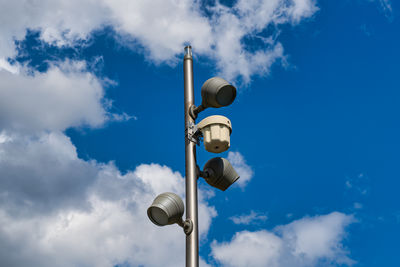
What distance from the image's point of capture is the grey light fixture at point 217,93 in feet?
24.9

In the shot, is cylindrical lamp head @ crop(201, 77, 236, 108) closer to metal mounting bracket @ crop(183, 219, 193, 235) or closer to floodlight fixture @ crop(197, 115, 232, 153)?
floodlight fixture @ crop(197, 115, 232, 153)

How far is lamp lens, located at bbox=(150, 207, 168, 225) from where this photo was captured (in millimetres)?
6688

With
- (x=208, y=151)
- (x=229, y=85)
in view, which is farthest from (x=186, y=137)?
(x=229, y=85)

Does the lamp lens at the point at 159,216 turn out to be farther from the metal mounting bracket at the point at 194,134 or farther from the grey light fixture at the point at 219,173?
the metal mounting bracket at the point at 194,134

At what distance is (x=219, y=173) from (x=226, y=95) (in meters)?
1.36

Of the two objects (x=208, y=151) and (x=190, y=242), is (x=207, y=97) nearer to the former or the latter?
(x=208, y=151)

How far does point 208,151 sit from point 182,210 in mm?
1217

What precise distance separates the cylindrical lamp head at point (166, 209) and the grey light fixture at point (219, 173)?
113cm

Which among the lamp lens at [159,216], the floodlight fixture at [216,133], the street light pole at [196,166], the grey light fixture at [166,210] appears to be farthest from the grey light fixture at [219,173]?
the lamp lens at [159,216]

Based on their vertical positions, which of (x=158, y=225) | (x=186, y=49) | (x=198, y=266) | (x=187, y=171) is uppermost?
(x=186, y=49)

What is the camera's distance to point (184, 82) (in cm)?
874

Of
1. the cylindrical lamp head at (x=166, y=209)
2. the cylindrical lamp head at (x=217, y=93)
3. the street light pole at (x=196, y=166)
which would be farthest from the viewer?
the cylindrical lamp head at (x=217, y=93)

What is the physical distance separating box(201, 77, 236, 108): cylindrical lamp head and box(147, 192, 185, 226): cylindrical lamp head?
5.96 ft

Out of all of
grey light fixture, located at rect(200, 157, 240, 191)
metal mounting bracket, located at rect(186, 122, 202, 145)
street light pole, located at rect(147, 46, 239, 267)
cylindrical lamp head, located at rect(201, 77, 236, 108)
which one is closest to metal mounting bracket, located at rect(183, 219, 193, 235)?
street light pole, located at rect(147, 46, 239, 267)
